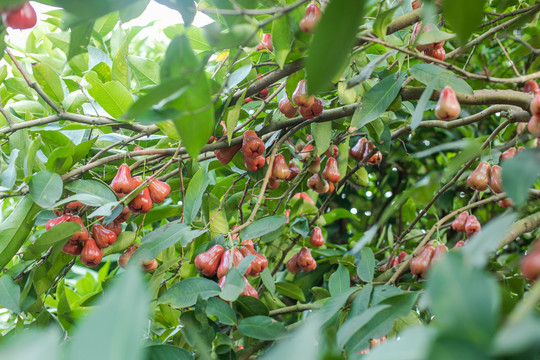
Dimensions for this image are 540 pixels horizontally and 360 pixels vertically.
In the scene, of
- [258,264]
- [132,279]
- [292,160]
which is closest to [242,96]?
[258,264]

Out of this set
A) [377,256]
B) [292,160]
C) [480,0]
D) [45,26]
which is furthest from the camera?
[45,26]

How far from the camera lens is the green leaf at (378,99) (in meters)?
0.96

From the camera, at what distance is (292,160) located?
61.2 inches

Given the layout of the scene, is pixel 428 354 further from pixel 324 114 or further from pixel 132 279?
pixel 324 114

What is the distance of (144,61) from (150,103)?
0.91 m

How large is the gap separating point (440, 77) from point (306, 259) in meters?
0.71

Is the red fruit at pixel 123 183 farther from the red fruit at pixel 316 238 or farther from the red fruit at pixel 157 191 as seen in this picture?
the red fruit at pixel 316 238

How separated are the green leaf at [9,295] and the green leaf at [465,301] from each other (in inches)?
36.9

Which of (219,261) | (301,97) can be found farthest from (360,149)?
(219,261)

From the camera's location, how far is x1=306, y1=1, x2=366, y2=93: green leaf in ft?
1.33

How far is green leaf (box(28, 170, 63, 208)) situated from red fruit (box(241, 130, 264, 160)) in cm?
39

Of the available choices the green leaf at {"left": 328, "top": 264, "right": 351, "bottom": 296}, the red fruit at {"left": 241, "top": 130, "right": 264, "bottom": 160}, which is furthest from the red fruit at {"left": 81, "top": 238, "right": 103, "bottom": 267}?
the green leaf at {"left": 328, "top": 264, "right": 351, "bottom": 296}

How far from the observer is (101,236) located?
1092 millimetres

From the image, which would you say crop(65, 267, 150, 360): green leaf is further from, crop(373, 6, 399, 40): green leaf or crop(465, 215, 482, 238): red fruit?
crop(465, 215, 482, 238): red fruit
